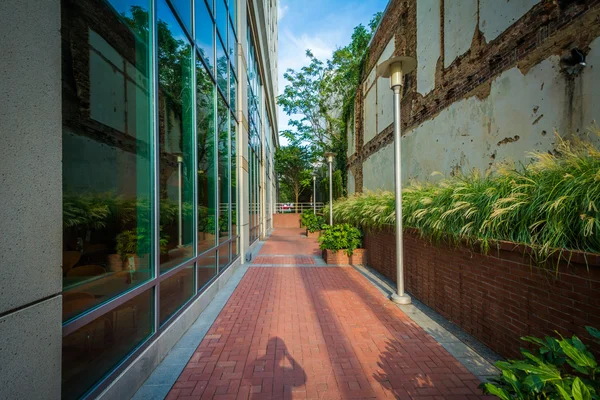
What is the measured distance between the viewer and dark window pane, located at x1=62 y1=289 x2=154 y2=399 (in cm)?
199

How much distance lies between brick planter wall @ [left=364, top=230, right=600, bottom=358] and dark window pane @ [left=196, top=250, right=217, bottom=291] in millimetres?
3936

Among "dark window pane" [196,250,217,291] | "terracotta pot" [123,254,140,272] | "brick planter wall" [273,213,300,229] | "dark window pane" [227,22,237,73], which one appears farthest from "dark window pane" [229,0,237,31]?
"brick planter wall" [273,213,300,229]

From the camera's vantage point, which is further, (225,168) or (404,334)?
(225,168)

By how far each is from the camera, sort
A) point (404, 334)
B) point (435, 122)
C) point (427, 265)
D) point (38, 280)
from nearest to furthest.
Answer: point (38, 280), point (404, 334), point (427, 265), point (435, 122)

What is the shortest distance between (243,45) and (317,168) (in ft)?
63.8

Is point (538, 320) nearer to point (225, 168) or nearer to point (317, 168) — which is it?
point (225, 168)

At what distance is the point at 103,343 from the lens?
2330 mm

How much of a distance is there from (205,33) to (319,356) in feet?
19.5

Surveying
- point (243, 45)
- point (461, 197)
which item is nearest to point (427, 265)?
point (461, 197)

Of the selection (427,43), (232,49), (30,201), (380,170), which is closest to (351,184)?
(380,170)

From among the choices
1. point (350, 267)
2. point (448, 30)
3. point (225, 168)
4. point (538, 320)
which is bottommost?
point (350, 267)

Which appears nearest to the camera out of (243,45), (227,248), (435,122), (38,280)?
(38,280)

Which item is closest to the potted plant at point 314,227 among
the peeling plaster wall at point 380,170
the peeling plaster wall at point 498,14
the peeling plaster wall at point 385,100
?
the peeling plaster wall at point 380,170

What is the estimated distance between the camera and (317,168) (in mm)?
27469
